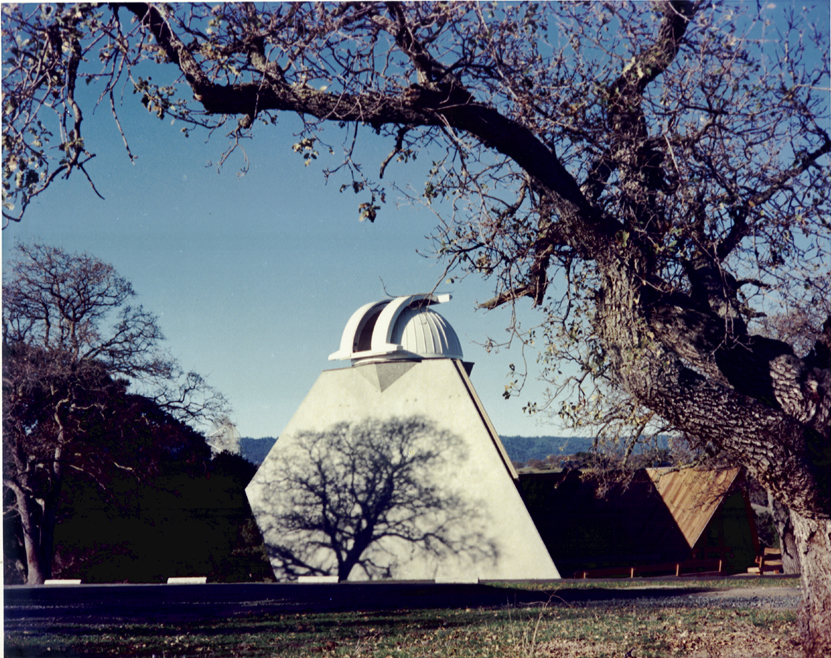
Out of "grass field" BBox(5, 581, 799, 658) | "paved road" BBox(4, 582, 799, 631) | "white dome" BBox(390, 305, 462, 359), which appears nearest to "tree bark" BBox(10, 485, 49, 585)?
"paved road" BBox(4, 582, 799, 631)

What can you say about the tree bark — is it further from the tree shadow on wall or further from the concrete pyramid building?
the tree shadow on wall

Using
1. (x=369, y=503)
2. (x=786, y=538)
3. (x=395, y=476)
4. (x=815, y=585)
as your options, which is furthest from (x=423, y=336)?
(x=815, y=585)

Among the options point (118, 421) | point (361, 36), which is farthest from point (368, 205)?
point (118, 421)

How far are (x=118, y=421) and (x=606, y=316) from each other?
16.6m

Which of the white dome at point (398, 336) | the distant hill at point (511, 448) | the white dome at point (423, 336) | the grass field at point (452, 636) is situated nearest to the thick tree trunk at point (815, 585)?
the grass field at point (452, 636)

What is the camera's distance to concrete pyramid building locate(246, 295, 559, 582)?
18266 mm

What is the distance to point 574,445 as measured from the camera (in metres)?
9.57

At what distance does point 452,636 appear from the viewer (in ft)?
26.7

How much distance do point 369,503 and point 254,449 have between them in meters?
6.19

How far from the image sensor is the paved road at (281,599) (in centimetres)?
1024

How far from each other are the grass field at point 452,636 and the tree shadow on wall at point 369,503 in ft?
28.6

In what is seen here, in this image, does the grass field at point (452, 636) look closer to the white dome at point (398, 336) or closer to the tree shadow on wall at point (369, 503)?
the tree shadow on wall at point (369, 503)

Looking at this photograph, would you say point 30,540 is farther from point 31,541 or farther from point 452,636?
point 452,636

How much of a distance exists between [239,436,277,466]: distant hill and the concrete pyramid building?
159cm
